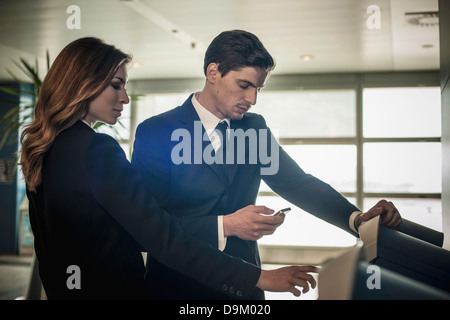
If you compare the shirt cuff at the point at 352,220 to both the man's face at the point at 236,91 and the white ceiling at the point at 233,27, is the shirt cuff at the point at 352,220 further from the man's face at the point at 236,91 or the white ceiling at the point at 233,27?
the white ceiling at the point at 233,27

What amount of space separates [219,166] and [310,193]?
0.34m

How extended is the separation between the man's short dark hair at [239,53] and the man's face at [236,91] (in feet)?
0.06

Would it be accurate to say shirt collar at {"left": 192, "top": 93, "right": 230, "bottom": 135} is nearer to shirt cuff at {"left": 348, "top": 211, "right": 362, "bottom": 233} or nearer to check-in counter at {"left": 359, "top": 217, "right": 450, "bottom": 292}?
shirt cuff at {"left": 348, "top": 211, "right": 362, "bottom": 233}

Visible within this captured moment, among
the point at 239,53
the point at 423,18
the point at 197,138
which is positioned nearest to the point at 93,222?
the point at 197,138

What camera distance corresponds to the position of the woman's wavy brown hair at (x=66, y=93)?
987 millimetres

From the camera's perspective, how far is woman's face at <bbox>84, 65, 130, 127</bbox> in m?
1.07

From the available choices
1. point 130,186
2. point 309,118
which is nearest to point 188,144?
point 130,186

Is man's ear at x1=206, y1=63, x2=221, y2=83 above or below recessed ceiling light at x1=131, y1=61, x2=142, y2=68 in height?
below

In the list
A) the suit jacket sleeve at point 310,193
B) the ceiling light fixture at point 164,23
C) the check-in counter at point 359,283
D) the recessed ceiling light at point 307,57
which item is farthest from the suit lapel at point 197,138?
the recessed ceiling light at point 307,57

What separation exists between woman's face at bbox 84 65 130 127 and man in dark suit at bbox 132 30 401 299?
9.0 inches

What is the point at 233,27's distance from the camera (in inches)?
201

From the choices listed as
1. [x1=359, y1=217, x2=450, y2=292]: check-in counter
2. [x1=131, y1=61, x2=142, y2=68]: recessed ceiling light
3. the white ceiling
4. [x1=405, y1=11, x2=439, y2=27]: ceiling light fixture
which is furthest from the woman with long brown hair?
[x1=131, y1=61, x2=142, y2=68]: recessed ceiling light

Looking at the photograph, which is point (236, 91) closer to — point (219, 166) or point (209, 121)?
point (209, 121)
